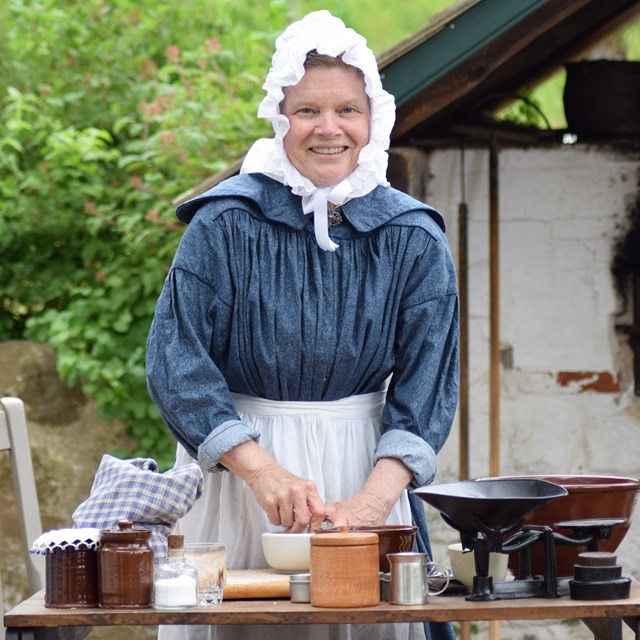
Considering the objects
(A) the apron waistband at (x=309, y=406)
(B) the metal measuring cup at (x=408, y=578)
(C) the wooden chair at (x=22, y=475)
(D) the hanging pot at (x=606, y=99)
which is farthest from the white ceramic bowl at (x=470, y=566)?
(D) the hanging pot at (x=606, y=99)

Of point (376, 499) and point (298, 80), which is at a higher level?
point (298, 80)

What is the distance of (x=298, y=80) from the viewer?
9.27 ft

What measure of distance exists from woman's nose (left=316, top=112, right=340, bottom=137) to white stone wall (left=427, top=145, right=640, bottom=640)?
75.9 inches

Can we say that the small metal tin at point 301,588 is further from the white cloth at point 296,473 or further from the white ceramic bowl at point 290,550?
the white cloth at point 296,473

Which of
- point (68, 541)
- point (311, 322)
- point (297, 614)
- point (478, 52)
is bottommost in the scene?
point (297, 614)

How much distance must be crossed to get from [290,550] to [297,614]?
276mm

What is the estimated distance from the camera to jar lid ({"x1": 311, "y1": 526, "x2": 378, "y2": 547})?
7.63 ft

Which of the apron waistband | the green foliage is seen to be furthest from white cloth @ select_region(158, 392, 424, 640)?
the green foliage

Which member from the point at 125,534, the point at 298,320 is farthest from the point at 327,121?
the point at 125,534

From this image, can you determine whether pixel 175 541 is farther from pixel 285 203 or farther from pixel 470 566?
pixel 285 203

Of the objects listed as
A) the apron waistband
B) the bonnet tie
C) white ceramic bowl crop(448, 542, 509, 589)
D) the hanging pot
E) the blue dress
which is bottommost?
white ceramic bowl crop(448, 542, 509, 589)

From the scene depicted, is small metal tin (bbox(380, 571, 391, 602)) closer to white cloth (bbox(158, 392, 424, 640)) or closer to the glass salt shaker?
the glass salt shaker

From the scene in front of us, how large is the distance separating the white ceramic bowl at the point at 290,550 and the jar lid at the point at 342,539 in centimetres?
18

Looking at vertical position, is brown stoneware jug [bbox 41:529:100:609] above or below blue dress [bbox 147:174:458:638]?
below
